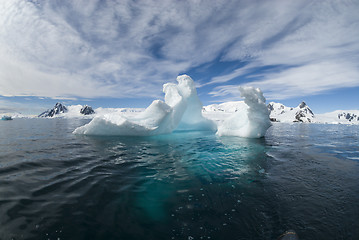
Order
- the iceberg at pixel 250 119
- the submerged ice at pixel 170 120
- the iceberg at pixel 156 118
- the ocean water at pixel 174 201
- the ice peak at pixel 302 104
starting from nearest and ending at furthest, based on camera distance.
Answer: the ocean water at pixel 174 201, the iceberg at pixel 250 119, the submerged ice at pixel 170 120, the iceberg at pixel 156 118, the ice peak at pixel 302 104

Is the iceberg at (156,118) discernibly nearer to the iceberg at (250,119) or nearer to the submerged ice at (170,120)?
the submerged ice at (170,120)

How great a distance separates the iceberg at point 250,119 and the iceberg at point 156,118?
5931mm

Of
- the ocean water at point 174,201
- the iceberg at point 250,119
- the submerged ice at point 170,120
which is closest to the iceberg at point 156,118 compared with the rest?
the submerged ice at point 170,120

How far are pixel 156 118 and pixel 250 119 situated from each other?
9.22 metres

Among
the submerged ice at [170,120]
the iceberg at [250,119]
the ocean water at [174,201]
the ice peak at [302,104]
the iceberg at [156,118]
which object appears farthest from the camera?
the ice peak at [302,104]

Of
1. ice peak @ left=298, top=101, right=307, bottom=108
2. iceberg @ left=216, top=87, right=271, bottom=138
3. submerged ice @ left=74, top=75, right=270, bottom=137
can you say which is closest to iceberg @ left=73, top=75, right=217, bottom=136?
submerged ice @ left=74, top=75, right=270, bottom=137

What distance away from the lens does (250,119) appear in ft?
47.8

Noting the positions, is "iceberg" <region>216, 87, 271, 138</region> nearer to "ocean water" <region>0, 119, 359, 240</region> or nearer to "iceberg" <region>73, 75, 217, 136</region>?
"iceberg" <region>73, 75, 217, 136</region>

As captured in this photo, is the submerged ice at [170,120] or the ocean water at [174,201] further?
the submerged ice at [170,120]

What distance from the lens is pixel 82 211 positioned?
3434 millimetres

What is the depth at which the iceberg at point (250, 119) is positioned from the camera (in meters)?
13.8

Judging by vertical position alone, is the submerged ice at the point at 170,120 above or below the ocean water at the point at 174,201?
above

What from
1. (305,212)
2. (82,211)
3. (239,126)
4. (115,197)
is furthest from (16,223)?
(239,126)

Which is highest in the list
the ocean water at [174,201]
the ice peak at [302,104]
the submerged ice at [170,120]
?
the ice peak at [302,104]
